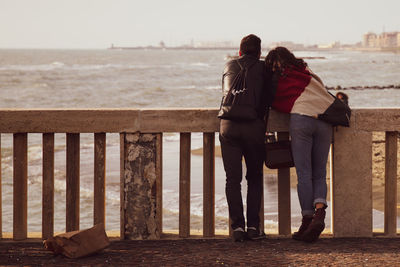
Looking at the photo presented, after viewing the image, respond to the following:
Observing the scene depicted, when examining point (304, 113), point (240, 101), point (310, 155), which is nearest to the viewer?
point (240, 101)

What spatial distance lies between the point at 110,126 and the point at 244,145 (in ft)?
4.04

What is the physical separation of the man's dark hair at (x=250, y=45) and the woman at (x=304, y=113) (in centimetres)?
13

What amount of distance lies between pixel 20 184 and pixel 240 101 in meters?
2.15

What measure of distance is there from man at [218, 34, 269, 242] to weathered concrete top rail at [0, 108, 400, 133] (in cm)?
31

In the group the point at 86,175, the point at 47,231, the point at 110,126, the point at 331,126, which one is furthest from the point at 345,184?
the point at 86,175

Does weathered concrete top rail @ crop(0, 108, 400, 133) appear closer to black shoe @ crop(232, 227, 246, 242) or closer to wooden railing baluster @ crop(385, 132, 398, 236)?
wooden railing baluster @ crop(385, 132, 398, 236)

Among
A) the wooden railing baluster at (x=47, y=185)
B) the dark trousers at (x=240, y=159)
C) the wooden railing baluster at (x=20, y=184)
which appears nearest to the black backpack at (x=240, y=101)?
the dark trousers at (x=240, y=159)

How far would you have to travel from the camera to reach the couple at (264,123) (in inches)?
239

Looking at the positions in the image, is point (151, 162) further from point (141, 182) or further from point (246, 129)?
point (246, 129)

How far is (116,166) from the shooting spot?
55.3ft

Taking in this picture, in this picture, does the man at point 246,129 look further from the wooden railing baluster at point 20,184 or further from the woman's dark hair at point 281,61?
the wooden railing baluster at point 20,184

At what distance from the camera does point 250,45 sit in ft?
20.1

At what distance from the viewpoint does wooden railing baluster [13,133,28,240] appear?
633 cm

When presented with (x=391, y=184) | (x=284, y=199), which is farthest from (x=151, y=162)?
(x=391, y=184)
